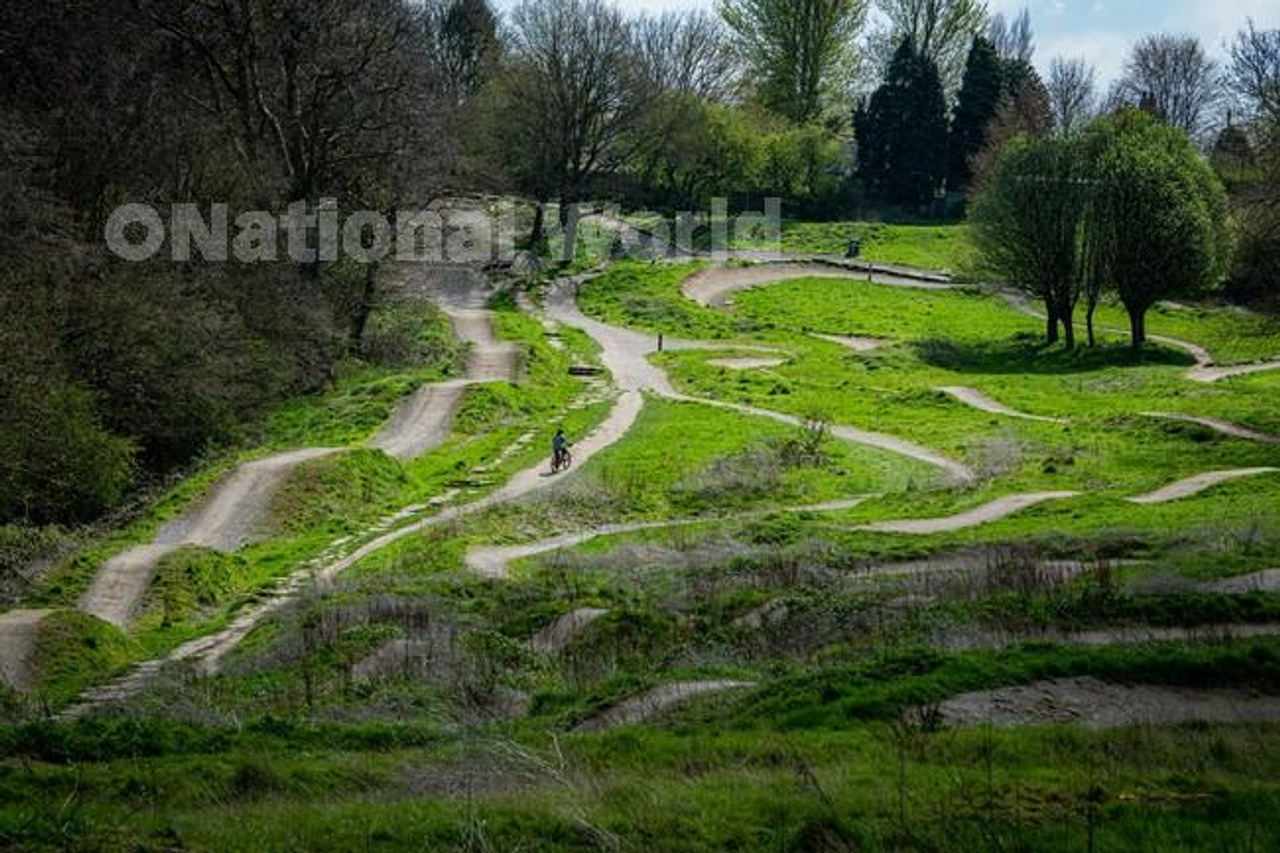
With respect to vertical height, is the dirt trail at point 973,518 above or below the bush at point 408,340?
below

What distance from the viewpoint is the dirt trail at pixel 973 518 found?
25.9 metres

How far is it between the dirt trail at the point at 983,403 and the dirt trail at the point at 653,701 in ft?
97.5

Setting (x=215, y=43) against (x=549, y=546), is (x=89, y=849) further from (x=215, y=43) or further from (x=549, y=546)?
(x=215, y=43)

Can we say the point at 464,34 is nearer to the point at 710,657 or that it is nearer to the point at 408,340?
the point at 408,340

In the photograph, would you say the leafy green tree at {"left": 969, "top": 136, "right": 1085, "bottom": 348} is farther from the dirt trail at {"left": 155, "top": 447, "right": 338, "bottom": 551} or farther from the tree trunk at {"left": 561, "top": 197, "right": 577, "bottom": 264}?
the dirt trail at {"left": 155, "top": 447, "right": 338, "bottom": 551}

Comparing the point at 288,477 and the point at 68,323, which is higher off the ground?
the point at 68,323

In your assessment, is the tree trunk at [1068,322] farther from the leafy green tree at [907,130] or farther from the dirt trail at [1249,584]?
the dirt trail at [1249,584]

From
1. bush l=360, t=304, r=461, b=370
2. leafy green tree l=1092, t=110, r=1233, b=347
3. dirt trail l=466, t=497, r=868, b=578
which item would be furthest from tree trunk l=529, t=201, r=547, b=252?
dirt trail l=466, t=497, r=868, b=578

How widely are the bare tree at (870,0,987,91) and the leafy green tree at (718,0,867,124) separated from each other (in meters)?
6.69

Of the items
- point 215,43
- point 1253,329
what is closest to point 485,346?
point 215,43

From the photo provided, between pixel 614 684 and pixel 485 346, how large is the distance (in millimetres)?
39355

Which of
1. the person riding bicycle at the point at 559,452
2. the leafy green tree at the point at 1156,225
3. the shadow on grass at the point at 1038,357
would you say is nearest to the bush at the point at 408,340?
the person riding bicycle at the point at 559,452

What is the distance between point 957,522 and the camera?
26578 millimetres

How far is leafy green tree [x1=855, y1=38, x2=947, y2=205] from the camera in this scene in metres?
92.4
